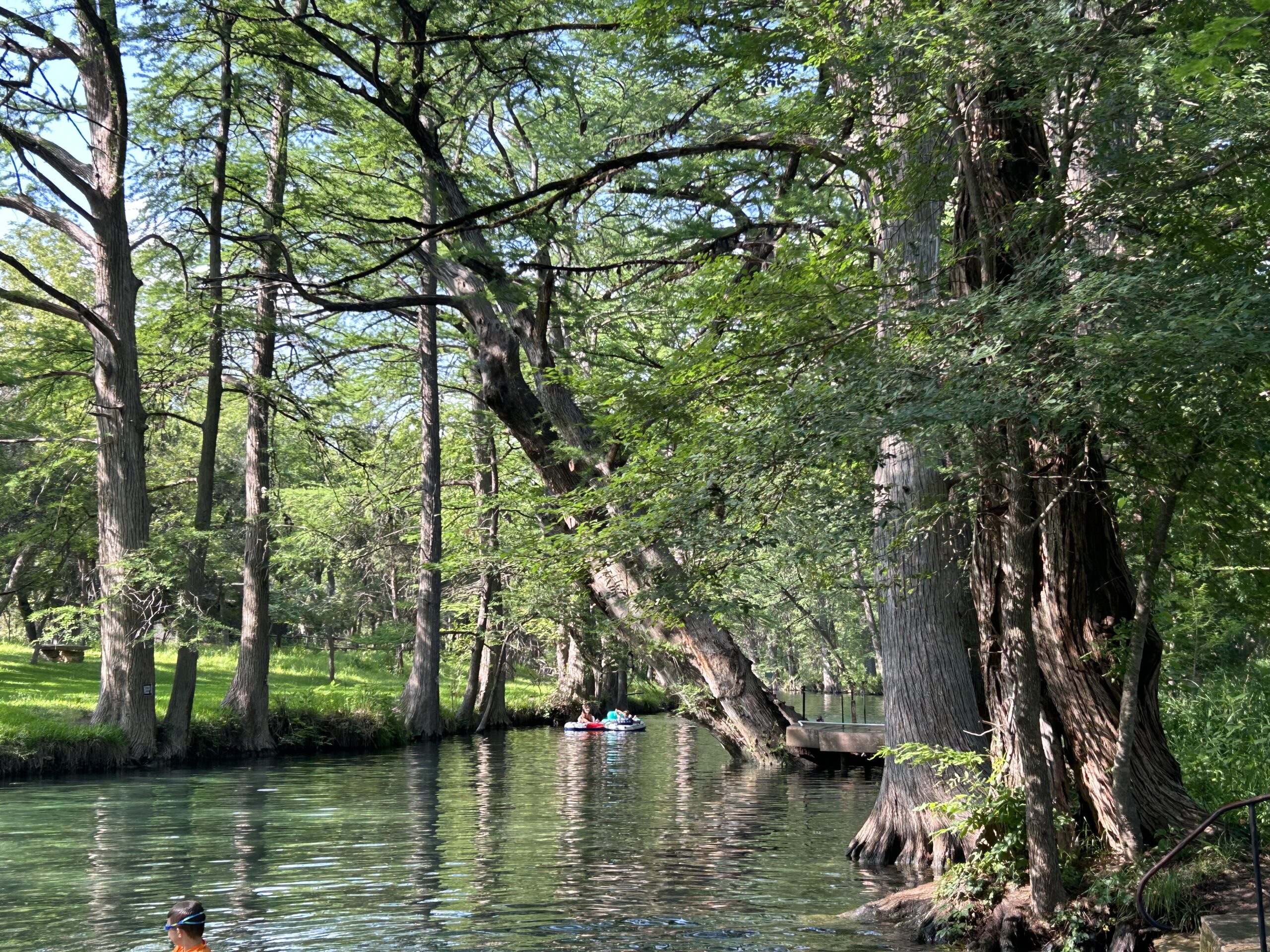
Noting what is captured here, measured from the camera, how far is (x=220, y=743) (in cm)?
2414

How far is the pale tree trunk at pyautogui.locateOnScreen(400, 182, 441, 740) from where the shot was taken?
29922 millimetres

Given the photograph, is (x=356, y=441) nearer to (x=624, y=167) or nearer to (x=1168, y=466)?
(x=624, y=167)

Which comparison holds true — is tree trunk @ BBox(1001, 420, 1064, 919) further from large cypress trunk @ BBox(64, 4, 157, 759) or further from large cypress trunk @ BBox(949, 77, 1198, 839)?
large cypress trunk @ BBox(64, 4, 157, 759)

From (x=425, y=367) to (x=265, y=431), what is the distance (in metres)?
5.20

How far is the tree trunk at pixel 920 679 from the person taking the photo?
36.3ft

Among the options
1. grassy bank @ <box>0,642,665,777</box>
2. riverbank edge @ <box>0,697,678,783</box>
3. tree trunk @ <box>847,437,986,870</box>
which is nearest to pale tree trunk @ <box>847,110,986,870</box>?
tree trunk @ <box>847,437,986,870</box>

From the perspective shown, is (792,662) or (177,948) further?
(792,662)

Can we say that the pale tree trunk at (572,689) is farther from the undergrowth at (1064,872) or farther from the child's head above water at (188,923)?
the child's head above water at (188,923)

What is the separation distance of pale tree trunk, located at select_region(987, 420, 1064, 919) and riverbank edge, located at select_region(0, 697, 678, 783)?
57.0ft

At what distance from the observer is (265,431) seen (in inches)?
1041

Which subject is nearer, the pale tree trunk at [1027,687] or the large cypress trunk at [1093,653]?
the pale tree trunk at [1027,687]

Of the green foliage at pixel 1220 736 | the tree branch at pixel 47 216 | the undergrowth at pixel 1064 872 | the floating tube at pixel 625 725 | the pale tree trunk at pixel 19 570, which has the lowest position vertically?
the floating tube at pixel 625 725

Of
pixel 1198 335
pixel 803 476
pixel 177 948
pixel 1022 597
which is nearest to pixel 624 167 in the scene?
pixel 803 476

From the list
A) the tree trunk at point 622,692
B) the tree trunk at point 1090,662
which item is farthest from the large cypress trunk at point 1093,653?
the tree trunk at point 622,692
